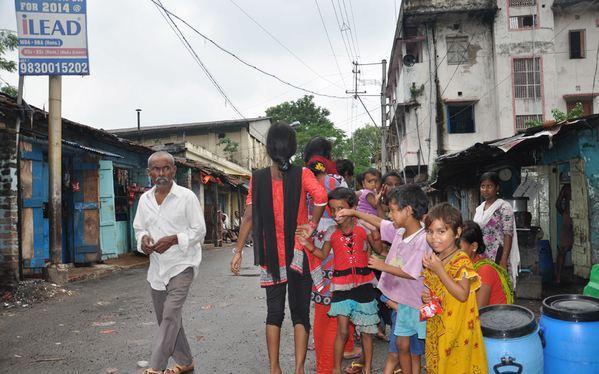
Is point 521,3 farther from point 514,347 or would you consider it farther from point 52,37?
point 514,347

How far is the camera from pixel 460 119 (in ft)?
82.6

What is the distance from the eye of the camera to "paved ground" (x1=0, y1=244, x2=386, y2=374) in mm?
4301

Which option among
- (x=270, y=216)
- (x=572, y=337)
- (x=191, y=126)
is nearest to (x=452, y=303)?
(x=572, y=337)

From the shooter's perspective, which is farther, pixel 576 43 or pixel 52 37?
pixel 576 43

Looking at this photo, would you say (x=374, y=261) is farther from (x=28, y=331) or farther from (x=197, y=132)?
(x=197, y=132)

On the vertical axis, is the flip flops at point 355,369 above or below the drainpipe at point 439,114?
below

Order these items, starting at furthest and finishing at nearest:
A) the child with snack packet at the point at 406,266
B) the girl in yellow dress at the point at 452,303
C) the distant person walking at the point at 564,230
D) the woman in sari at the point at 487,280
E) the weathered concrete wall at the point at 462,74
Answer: the weathered concrete wall at the point at 462,74 < the distant person walking at the point at 564,230 < the woman in sari at the point at 487,280 < the child with snack packet at the point at 406,266 < the girl in yellow dress at the point at 452,303

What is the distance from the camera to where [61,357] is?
14.9ft

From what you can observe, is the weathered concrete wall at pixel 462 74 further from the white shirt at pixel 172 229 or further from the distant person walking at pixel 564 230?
the white shirt at pixel 172 229

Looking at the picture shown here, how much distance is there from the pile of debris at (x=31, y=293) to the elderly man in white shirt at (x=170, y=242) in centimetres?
436

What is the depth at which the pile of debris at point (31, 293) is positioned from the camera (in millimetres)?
7277

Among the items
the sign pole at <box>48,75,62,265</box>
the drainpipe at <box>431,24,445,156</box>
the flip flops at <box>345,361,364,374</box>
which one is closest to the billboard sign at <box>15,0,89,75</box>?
the sign pole at <box>48,75,62,265</box>

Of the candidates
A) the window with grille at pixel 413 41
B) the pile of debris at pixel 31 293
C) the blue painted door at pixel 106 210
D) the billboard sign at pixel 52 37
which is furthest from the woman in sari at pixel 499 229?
the window with grille at pixel 413 41

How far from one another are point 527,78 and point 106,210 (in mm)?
21202
